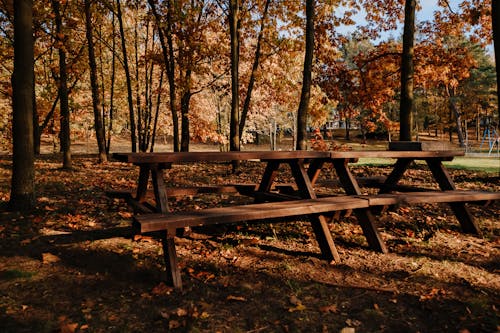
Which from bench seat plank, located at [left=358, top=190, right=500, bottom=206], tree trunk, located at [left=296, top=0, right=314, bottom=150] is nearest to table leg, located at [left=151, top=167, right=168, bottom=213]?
bench seat plank, located at [left=358, top=190, right=500, bottom=206]

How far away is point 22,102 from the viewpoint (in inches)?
212

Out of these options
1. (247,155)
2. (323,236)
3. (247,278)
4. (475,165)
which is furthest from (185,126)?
(247,278)

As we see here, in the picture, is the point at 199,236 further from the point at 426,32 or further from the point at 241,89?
the point at 241,89

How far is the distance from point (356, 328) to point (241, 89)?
1739cm

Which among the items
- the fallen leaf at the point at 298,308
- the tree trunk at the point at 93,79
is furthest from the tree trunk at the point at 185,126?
the fallen leaf at the point at 298,308

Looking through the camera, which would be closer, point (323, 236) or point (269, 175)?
point (323, 236)

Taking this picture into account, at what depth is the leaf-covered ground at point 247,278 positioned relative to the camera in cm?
288

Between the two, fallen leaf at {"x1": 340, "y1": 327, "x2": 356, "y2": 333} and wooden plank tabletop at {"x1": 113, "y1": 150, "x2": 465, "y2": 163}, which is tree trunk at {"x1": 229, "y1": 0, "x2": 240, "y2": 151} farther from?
fallen leaf at {"x1": 340, "y1": 327, "x2": 356, "y2": 333}

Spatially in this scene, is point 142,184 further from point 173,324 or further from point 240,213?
point 173,324

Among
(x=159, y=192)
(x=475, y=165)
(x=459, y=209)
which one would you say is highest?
(x=159, y=192)

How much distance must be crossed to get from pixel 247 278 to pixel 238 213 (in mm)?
699

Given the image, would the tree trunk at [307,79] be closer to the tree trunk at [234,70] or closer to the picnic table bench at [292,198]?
the tree trunk at [234,70]

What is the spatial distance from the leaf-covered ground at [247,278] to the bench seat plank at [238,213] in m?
0.64

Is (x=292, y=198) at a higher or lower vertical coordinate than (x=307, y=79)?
lower
